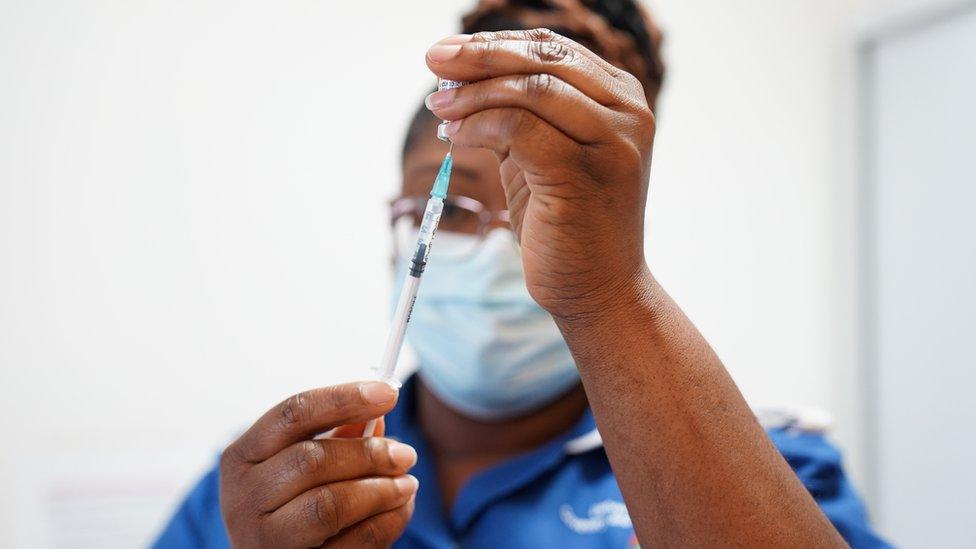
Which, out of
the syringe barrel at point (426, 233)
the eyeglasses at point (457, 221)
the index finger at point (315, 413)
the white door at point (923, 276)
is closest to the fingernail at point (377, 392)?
the index finger at point (315, 413)

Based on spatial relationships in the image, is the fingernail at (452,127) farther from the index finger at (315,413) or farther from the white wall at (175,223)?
the white wall at (175,223)

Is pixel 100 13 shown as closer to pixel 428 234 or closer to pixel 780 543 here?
pixel 428 234

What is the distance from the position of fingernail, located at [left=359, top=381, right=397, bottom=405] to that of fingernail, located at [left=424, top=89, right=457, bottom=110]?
215 mm

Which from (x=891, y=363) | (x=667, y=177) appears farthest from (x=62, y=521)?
(x=891, y=363)

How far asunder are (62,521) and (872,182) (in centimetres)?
176

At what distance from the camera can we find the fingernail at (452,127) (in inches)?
18.6

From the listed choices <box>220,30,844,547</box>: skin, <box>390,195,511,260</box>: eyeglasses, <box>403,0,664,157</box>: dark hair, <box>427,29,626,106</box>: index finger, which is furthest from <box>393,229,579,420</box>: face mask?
<box>427,29,626,106</box>: index finger

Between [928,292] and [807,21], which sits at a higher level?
[807,21]

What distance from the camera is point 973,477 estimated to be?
1415 mm

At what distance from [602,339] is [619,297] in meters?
0.03

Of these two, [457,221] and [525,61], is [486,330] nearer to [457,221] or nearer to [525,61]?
[457,221]

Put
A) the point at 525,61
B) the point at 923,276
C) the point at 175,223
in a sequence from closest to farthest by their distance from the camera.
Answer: the point at 525,61, the point at 175,223, the point at 923,276

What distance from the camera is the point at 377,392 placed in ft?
1.80

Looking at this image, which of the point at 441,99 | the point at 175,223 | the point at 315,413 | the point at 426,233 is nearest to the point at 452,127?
the point at 441,99
